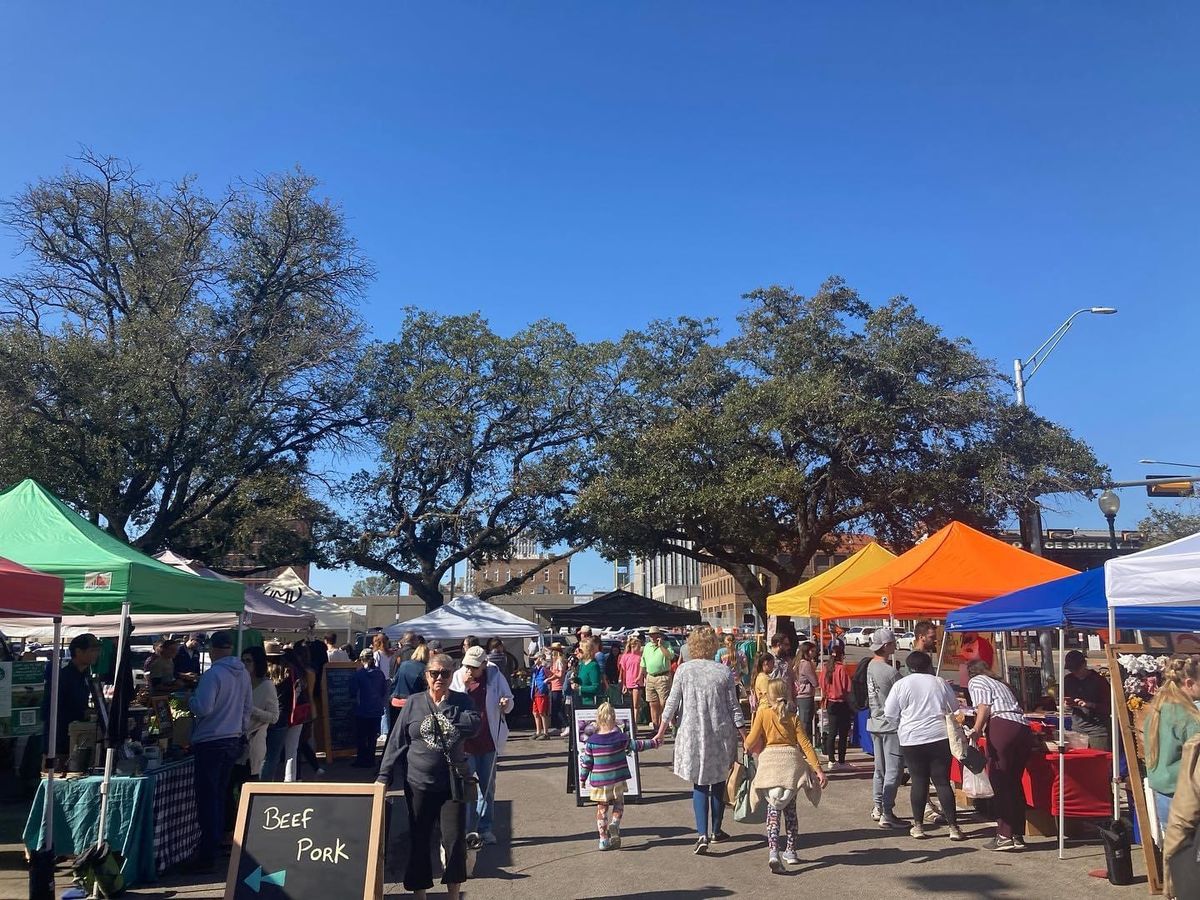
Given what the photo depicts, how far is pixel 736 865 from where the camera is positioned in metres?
7.54

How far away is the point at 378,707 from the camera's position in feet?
43.2

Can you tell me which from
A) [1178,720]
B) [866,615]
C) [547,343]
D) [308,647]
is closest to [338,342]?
[547,343]

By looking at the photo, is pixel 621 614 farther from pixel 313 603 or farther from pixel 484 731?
pixel 484 731

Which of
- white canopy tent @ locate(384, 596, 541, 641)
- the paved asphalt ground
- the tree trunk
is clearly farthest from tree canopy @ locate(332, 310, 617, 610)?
the paved asphalt ground

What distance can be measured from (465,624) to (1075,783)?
12045mm

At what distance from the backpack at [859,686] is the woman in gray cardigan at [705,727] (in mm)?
5293

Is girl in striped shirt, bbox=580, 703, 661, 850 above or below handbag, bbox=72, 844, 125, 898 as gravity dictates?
above

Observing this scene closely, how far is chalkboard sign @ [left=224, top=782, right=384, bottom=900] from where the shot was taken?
5.38m

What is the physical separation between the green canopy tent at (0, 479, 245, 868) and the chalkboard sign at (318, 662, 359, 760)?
5.23 metres

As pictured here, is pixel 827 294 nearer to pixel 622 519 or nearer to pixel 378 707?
pixel 622 519

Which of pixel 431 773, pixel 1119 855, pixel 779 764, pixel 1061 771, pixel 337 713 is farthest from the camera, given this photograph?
pixel 337 713

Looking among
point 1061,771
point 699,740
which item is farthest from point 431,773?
point 1061,771

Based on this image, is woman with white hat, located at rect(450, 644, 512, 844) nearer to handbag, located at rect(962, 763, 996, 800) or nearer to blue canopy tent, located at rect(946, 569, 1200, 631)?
handbag, located at rect(962, 763, 996, 800)

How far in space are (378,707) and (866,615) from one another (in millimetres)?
6740
